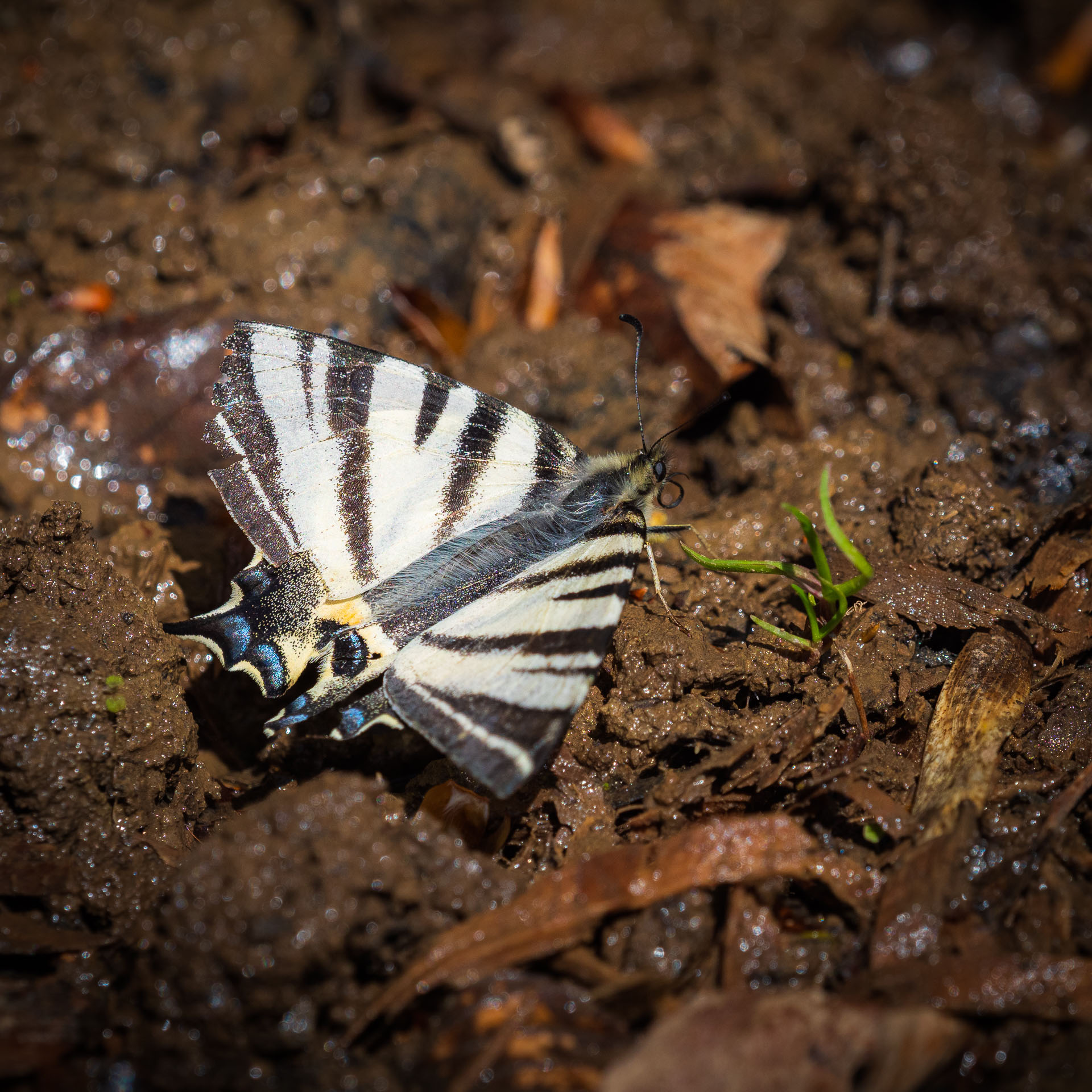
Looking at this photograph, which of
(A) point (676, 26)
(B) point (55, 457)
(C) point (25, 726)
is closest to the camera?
(C) point (25, 726)

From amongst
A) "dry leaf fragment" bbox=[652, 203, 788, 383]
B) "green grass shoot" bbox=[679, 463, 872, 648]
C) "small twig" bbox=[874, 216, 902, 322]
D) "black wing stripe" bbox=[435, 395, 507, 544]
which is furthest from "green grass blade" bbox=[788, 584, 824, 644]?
"small twig" bbox=[874, 216, 902, 322]

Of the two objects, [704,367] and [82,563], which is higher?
[704,367]

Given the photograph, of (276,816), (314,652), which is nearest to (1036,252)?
(314,652)

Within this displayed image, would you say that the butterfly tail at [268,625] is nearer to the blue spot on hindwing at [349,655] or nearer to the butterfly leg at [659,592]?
the blue spot on hindwing at [349,655]

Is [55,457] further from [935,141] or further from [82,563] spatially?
[935,141]

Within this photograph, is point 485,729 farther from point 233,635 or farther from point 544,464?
point 544,464

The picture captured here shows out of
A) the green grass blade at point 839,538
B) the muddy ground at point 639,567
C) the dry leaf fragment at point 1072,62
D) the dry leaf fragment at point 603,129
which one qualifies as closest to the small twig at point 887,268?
the muddy ground at point 639,567
